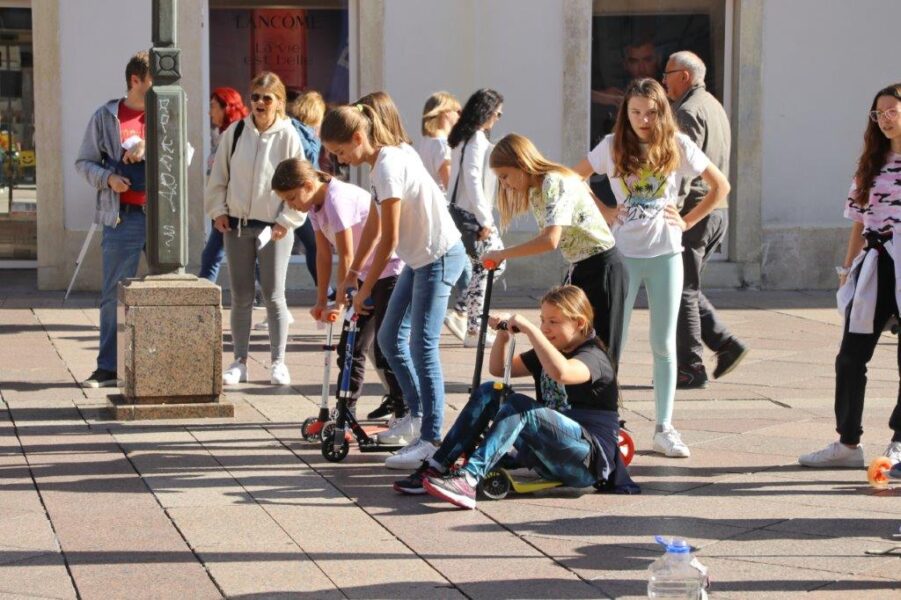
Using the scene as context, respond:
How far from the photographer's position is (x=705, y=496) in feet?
21.7

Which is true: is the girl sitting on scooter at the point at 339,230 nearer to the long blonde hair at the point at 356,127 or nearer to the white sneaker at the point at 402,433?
the white sneaker at the point at 402,433

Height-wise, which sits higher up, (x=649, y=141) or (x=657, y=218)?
(x=649, y=141)

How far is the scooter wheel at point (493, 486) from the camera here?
6488mm

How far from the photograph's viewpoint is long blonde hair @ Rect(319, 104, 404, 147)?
703cm

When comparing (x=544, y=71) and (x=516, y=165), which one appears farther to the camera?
(x=544, y=71)

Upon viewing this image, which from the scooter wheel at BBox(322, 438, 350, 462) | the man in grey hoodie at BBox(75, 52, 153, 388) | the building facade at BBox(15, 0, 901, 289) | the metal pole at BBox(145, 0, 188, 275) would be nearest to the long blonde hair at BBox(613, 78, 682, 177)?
the scooter wheel at BBox(322, 438, 350, 462)

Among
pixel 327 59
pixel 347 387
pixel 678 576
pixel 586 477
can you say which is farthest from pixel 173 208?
pixel 327 59

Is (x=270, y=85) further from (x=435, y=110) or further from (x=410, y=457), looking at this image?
(x=410, y=457)

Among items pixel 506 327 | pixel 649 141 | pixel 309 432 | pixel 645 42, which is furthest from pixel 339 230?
pixel 645 42

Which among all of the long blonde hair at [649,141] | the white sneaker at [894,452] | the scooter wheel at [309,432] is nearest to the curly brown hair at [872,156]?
the long blonde hair at [649,141]

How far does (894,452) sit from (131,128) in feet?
15.8

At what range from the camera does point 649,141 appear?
23.9 feet

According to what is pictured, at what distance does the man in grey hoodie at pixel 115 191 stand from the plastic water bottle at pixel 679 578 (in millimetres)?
5214

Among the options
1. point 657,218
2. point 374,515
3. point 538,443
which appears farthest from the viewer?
point 657,218
